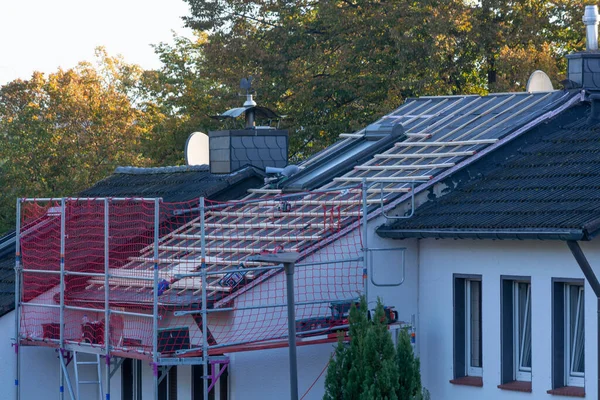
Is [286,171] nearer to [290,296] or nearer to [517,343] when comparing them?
[517,343]

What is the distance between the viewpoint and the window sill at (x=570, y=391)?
1233cm

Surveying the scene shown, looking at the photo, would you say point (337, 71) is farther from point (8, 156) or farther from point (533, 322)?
point (533, 322)

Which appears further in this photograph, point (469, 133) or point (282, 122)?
point (282, 122)

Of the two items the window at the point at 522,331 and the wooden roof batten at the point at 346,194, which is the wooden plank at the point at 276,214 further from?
the window at the point at 522,331

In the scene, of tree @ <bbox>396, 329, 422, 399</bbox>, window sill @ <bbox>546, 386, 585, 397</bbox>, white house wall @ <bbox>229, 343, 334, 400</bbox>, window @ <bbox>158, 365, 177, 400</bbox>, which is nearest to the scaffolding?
window @ <bbox>158, 365, 177, 400</bbox>

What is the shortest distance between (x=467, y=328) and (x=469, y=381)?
65 cm

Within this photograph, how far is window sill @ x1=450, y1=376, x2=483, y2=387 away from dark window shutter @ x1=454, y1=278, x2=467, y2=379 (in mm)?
89

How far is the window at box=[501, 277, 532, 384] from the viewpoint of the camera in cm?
1320

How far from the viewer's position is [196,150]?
20.1 metres

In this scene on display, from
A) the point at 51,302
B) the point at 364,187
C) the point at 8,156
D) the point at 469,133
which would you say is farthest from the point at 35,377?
the point at 8,156

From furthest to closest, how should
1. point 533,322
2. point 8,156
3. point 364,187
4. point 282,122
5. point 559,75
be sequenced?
point 8,156, point 282,122, point 559,75, point 364,187, point 533,322

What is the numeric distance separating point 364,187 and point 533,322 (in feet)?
8.40

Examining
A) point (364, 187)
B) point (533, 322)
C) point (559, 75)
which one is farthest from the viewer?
point (559, 75)

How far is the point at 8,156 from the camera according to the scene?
3691 centimetres
